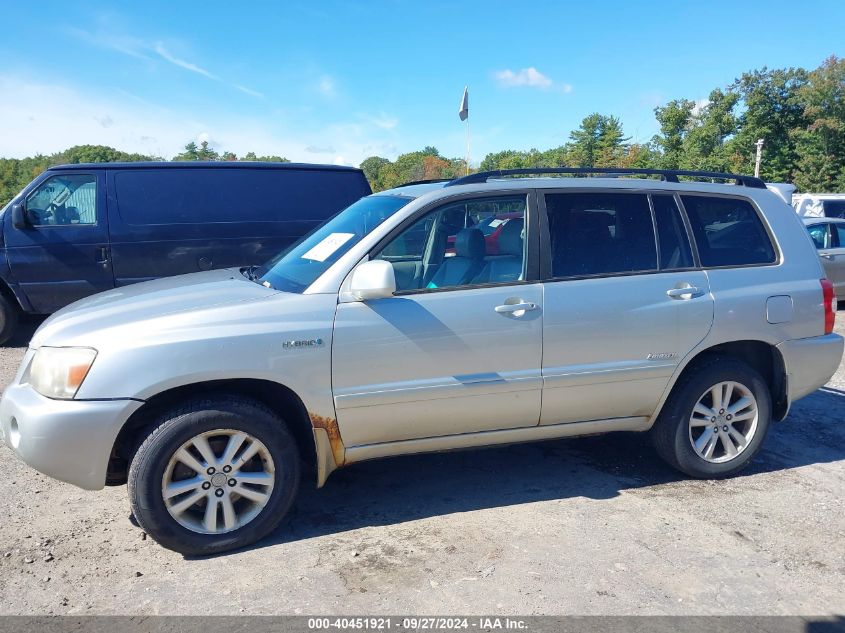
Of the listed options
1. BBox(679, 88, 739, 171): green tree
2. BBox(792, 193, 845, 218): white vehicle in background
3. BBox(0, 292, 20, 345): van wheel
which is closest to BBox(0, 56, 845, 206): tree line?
BBox(679, 88, 739, 171): green tree

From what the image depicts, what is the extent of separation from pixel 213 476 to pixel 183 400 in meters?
0.39

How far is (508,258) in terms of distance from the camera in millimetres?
3906

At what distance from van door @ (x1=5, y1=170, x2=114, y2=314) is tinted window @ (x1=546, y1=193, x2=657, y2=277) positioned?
18.9 ft

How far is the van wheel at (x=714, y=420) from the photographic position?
413cm

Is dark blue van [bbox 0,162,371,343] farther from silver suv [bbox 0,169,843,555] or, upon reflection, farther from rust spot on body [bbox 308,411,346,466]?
rust spot on body [bbox 308,411,346,466]

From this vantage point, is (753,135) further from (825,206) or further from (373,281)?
(373,281)

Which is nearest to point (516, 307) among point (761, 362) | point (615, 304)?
point (615, 304)

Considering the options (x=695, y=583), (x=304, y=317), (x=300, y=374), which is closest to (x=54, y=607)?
(x=300, y=374)

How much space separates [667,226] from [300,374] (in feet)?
7.90

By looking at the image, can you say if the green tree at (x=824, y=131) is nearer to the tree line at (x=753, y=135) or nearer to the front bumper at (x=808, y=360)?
the tree line at (x=753, y=135)

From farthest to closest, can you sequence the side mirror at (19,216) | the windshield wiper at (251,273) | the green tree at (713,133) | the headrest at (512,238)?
the green tree at (713,133) < the side mirror at (19,216) < the windshield wiper at (251,273) < the headrest at (512,238)

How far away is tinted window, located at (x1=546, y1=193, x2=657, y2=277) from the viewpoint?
3.95 m

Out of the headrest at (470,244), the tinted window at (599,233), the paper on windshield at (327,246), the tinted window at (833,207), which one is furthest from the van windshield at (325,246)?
the tinted window at (833,207)

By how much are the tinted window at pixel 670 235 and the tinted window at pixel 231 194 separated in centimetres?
508
